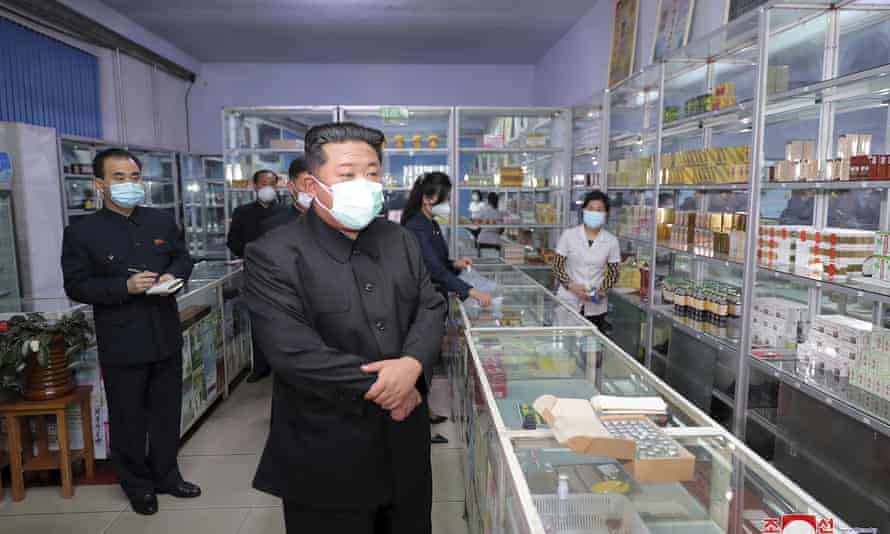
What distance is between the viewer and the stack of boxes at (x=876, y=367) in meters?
2.57

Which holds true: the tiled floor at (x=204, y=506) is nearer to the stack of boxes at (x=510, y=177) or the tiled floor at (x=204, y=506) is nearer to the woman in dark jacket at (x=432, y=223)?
the woman in dark jacket at (x=432, y=223)

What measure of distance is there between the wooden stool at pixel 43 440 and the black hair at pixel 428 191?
87.9 inches

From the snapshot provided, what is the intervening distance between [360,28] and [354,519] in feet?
23.1

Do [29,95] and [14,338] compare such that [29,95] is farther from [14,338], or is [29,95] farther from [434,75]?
[434,75]

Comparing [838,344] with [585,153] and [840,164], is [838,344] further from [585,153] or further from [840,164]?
[585,153]

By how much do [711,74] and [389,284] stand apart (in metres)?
3.80

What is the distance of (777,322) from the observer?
3346 mm

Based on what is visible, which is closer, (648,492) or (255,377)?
(648,492)

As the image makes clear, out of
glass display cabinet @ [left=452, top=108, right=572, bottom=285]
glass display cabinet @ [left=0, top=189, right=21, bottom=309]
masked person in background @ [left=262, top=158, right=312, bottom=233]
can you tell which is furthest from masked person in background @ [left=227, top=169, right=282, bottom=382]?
glass display cabinet @ [left=452, top=108, right=572, bottom=285]

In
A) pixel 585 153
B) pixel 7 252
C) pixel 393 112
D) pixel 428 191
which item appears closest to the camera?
pixel 428 191

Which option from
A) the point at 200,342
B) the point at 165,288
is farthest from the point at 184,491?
the point at 200,342

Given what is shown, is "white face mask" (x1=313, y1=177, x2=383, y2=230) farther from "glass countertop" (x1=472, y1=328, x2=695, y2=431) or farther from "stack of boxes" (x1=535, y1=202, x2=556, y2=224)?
"stack of boxes" (x1=535, y1=202, x2=556, y2=224)

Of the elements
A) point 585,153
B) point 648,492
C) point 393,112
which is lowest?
point 648,492

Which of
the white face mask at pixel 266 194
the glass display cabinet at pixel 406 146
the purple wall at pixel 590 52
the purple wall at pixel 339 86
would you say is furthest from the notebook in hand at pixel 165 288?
the purple wall at pixel 339 86
